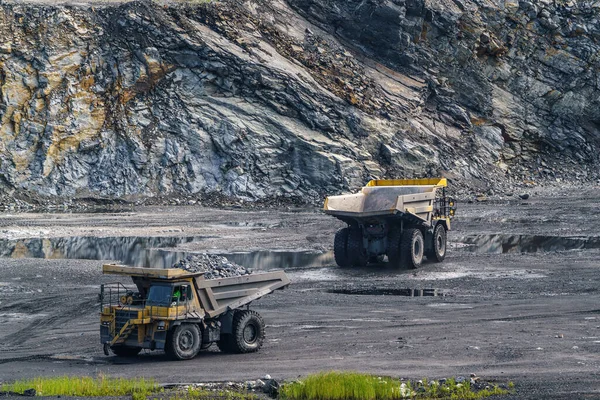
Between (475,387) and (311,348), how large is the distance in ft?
12.6

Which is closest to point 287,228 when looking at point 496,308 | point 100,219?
A: point 100,219

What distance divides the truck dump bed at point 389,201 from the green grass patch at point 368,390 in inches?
508

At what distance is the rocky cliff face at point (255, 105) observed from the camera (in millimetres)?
44781

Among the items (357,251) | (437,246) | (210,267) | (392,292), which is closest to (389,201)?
(357,251)

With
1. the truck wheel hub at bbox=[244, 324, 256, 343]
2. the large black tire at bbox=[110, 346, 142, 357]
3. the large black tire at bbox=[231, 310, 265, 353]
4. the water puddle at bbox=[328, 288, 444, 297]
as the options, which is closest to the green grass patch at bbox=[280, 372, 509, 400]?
the large black tire at bbox=[231, 310, 265, 353]

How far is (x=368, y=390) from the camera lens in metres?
11.2

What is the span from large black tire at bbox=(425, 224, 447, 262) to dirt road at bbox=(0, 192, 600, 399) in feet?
1.29

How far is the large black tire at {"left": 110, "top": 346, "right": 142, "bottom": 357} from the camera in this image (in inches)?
559

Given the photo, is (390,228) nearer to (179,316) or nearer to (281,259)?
(281,259)

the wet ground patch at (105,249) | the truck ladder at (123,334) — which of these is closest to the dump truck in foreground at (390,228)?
the wet ground patch at (105,249)

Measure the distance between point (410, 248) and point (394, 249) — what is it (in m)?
0.57

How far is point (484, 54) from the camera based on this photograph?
2258 inches

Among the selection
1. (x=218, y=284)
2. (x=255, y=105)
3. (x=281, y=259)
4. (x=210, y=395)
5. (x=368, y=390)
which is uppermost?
(x=255, y=105)

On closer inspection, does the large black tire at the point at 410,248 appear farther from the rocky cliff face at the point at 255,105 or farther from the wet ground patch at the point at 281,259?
the rocky cliff face at the point at 255,105
